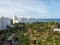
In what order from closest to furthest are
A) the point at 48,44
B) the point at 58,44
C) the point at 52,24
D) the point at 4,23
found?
the point at 58,44 < the point at 48,44 < the point at 52,24 < the point at 4,23

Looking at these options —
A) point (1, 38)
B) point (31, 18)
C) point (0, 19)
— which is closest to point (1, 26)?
point (0, 19)

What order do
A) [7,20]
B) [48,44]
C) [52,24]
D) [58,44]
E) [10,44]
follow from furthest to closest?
[7,20] → [52,24] → [10,44] → [48,44] → [58,44]

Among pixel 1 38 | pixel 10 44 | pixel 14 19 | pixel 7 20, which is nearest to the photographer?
pixel 10 44

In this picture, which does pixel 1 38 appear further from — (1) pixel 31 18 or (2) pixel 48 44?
(1) pixel 31 18

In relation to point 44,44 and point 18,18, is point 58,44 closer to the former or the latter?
point 44,44

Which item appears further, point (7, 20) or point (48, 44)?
point (7, 20)

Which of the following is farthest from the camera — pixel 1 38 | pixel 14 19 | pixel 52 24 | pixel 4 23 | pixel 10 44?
pixel 14 19

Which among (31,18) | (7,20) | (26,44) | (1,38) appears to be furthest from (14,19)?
(26,44)

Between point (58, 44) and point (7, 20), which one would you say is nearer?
point (58, 44)
